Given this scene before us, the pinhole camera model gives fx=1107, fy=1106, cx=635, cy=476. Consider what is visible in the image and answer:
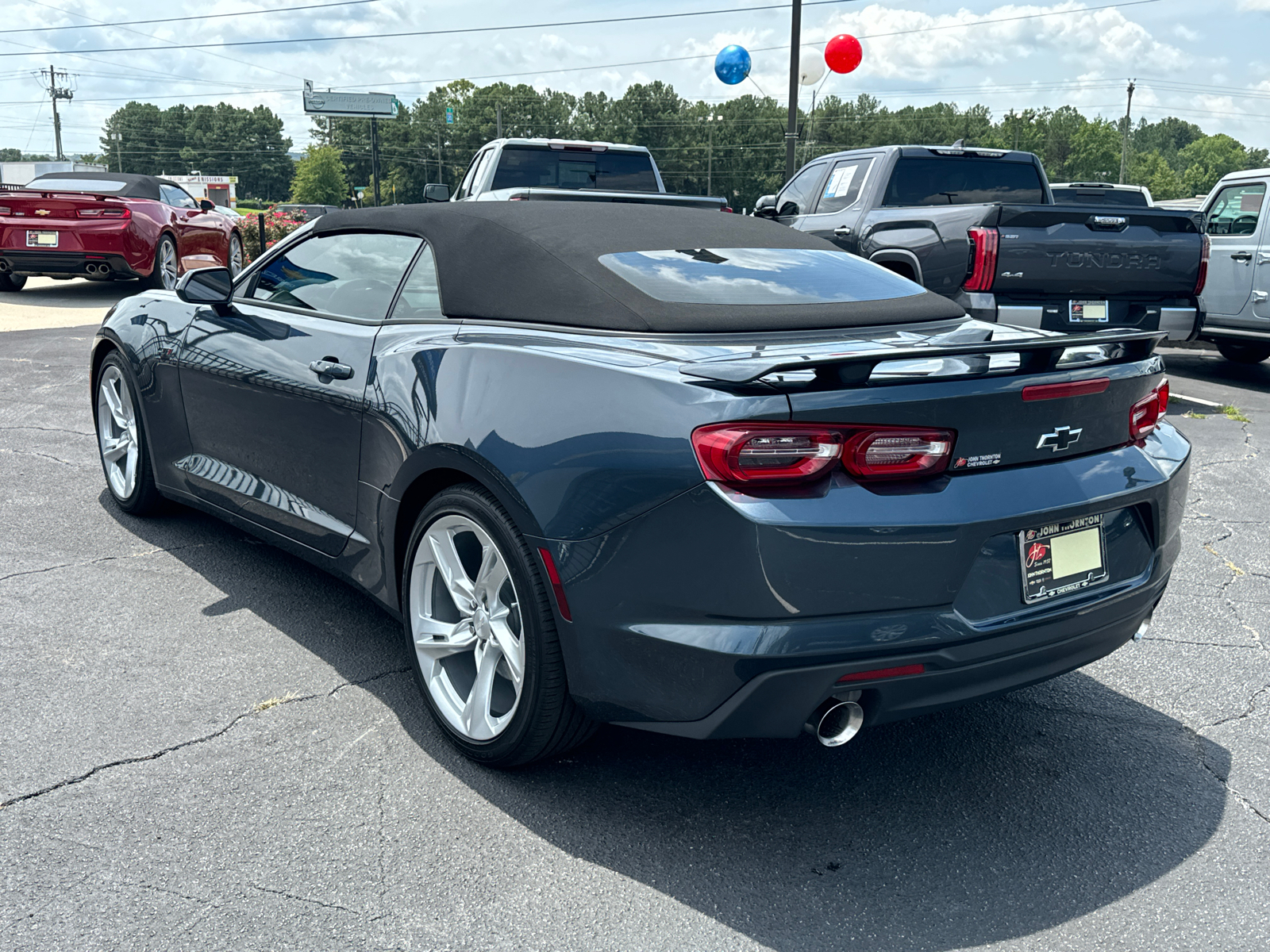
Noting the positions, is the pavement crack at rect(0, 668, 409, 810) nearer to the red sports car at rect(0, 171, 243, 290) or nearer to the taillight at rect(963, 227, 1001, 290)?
the taillight at rect(963, 227, 1001, 290)

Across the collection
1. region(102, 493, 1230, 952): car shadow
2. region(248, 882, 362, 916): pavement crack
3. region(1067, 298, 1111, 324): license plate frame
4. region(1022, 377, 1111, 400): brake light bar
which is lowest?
region(102, 493, 1230, 952): car shadow

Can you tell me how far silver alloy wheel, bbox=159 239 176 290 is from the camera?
1398 centimetres

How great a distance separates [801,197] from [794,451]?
338 inches

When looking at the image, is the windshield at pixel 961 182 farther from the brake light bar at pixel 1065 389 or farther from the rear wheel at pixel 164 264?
the rear wheel at pixel 164 264

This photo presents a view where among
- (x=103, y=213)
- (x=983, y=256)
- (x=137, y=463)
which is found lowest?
(x=137, y=463)

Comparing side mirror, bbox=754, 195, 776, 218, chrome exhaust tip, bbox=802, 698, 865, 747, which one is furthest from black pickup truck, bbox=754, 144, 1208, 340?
chrome exhaust tip, bbox=802, 698, 865, 747

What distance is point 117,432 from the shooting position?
519 cm

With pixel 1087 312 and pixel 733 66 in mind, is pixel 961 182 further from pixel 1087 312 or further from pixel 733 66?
pixel 733 66

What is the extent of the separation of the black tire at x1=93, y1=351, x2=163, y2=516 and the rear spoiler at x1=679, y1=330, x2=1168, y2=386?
325 centimetres

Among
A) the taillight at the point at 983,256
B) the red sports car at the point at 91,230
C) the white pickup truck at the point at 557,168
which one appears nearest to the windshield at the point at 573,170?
the white pickup truck at the point at 557,168

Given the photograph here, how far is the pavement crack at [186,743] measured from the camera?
2807 mm

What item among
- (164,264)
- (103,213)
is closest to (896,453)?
(103,213)

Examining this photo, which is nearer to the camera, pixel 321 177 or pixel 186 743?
pixel 186 743

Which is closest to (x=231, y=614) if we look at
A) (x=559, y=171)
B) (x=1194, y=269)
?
(x=1194, y=269)
